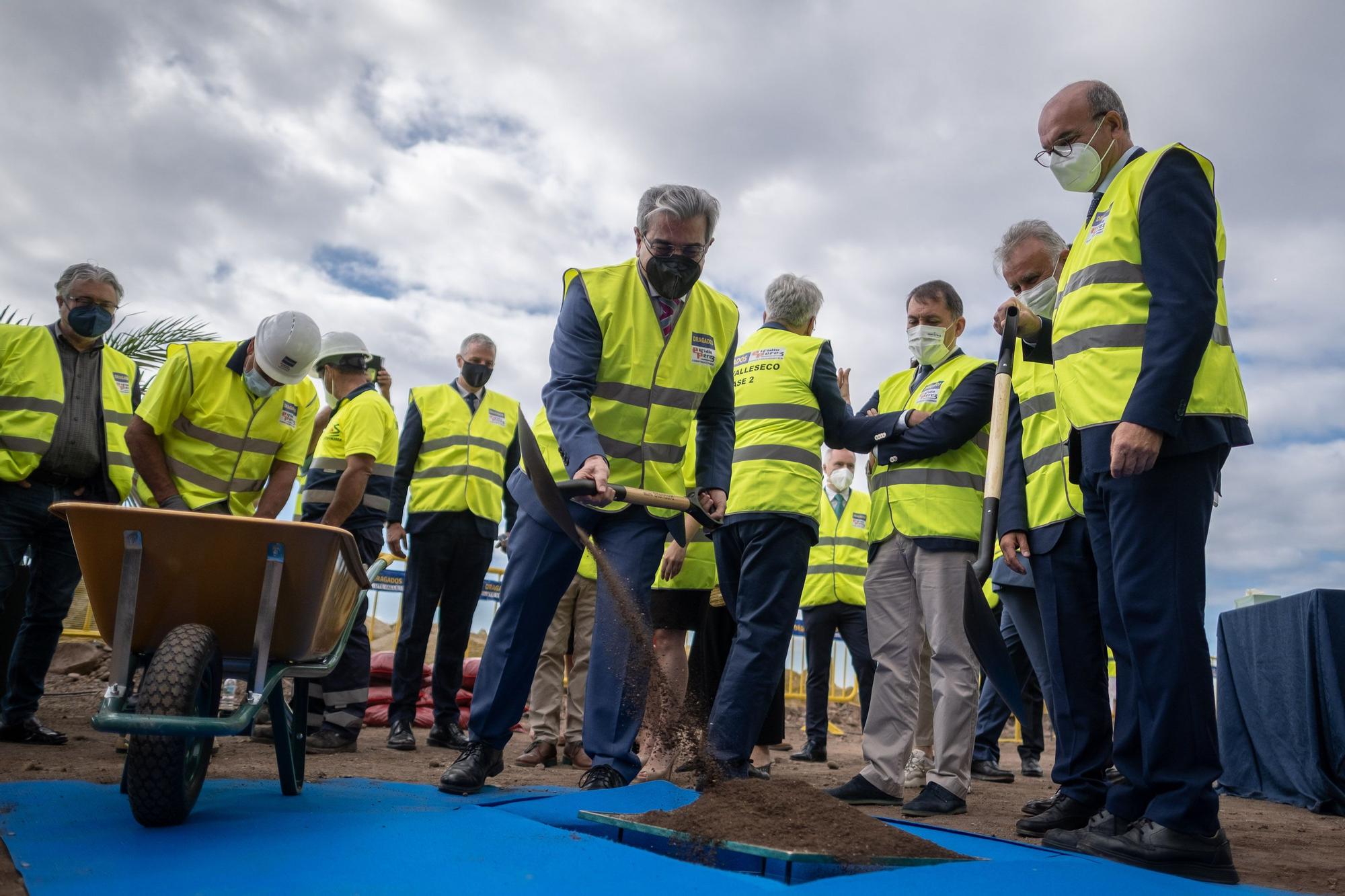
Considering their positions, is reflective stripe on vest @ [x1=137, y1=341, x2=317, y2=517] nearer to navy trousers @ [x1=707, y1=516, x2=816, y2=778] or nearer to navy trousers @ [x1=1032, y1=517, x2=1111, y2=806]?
navy trousers @ [x1=707, y1=516, x2=816, y2=778]

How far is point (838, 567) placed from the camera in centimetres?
754

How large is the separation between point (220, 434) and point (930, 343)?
3.18 m

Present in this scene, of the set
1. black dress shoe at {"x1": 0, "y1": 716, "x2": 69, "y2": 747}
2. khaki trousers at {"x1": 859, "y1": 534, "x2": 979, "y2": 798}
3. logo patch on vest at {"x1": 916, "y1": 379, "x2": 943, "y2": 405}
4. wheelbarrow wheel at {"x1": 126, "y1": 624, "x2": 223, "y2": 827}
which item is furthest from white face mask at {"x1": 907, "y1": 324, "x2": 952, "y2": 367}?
black dress shoe at {"x1": 0, "y1": 716, "x2": 69, "y2": 747}

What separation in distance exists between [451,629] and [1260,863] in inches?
163

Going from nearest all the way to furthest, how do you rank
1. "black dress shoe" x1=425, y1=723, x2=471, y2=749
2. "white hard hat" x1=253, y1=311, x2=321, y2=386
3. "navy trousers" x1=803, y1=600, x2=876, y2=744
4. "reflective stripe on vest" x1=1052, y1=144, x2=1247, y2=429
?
"reflective stripe on vest" x1=1052, y1=144, x2=1247, y2=429 < "white hard hat" x1=253, y1=311, x2=321, y2=386 < "black dress shoe" x1=425, y1=723, x2=471, y2=749 < "navy trousers" x1=803, y1=600, x2=876, y2=744

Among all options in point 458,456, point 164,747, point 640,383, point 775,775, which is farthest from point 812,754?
point 164,747

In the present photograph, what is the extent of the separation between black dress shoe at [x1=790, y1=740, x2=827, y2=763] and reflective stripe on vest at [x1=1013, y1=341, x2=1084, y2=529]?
3981mm

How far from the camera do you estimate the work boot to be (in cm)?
514

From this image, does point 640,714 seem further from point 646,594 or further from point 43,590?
point 43,590

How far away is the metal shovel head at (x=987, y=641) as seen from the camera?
11.3ft

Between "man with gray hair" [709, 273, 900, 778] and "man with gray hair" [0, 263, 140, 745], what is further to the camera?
"man with gray hair" [0, 263, 140, 745]

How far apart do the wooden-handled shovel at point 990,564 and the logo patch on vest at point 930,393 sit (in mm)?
742

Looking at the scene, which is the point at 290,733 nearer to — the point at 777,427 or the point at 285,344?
the point at 285,344

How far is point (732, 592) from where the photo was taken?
14.3ft
